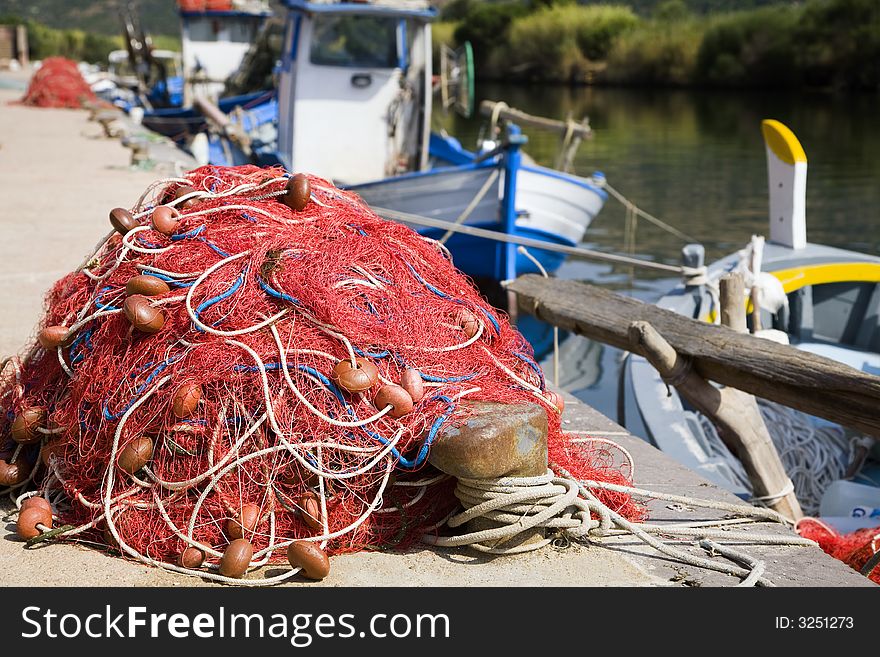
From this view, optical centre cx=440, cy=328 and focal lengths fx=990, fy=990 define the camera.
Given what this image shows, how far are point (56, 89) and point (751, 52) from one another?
113 ft

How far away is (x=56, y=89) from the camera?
66.4ft

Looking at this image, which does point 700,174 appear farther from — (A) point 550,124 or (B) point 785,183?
(B) point 785,183

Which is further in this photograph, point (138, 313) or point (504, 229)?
point (504, 229)

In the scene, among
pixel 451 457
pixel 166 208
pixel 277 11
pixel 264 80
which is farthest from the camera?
pixel 264 80

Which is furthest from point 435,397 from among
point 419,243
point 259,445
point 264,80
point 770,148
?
point 264,80

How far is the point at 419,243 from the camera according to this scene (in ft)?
11.3

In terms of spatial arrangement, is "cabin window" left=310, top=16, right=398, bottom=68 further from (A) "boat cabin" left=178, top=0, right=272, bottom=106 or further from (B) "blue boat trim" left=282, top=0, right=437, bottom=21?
(A) "boat cabin" left=178, top=0, right=272, bottom=106

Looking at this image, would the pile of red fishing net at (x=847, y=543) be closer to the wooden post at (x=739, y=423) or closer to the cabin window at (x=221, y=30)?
the wooden post at (x=739, y=423)

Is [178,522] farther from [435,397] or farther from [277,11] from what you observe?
[277,11]

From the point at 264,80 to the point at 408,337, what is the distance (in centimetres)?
1786

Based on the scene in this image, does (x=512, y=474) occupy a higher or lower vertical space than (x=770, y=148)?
lower

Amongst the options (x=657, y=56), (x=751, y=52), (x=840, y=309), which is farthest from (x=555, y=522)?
(x=657, y=56)

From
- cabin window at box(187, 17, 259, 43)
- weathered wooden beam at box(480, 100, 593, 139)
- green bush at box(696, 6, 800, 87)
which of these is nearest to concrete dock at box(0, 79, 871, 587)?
weathered wooden beam at box(480, 100, 593, 139)

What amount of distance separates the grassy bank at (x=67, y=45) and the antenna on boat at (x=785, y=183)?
4240 cm
